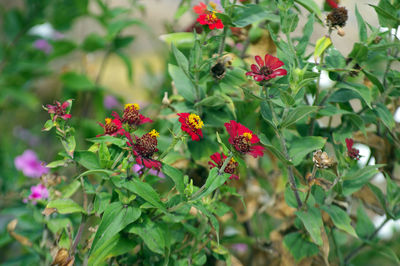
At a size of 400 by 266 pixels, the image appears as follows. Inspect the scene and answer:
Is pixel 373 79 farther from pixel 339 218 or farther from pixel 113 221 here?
pixel 113 221

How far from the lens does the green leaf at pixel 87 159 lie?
536 millimetres

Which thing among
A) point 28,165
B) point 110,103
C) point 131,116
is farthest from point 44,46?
point 131,116

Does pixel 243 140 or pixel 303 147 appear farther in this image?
pixel 303 147

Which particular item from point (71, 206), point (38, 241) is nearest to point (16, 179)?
point (38, 241)

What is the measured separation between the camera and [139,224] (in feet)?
1.81

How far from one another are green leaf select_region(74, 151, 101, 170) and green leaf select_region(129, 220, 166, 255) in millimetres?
98

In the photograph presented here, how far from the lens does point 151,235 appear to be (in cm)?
54

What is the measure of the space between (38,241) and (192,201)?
1.51 feet

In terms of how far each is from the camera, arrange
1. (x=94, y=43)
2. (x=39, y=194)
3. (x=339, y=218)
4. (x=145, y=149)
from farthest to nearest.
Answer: (x=94, y=43)
(x=39, y=194)
(x=339, y=218)
(x=145, y=149)

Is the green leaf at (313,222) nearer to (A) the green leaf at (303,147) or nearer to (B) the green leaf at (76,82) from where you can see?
(A) the green leaf at (303,147)

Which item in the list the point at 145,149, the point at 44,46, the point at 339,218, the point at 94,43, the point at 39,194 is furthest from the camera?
the point at 44,46

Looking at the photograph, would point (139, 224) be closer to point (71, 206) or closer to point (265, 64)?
point (71, 206)

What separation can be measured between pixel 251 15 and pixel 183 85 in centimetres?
16

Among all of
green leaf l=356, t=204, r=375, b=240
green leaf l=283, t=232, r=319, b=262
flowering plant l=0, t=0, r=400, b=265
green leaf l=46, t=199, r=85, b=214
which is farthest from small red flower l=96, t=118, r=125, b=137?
green leaf l=356, t=204, r=375, b=240
